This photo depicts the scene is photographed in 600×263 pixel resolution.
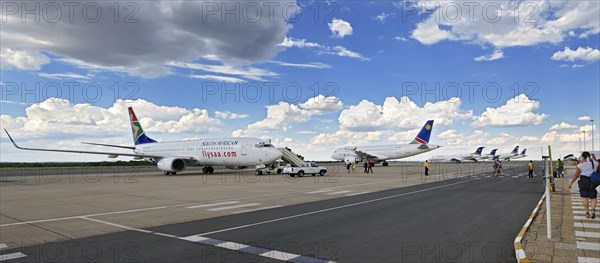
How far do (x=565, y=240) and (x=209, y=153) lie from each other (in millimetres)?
37128

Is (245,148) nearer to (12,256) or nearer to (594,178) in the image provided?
(594,178)

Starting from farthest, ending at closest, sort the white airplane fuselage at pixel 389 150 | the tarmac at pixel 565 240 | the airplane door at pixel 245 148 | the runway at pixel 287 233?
the white airplane fuselage at pixel 389 150 → the airplane door at pixel 245 148 → the runway at pixel 287 233 → the tarmac at pixel 565 240

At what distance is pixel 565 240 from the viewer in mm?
8008

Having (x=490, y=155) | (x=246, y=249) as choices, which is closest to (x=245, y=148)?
(x=246, y=249)

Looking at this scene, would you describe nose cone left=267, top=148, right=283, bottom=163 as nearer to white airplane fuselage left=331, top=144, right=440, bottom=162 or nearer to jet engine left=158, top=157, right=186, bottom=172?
jet engine left=158, top=157, right=186, bottom=172

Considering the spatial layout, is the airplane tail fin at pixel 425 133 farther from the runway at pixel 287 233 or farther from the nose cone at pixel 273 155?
the runway at pixel 287 233

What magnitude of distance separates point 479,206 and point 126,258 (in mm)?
11963

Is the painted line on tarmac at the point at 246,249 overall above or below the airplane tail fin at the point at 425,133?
below

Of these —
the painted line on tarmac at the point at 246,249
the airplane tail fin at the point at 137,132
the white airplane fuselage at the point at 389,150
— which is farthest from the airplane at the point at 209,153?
the white airplane fuselage at the point at 389,150

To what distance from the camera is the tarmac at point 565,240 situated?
6.69 metres

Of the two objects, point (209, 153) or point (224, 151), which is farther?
point (209, 153)

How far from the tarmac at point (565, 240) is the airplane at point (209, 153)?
28602 mm

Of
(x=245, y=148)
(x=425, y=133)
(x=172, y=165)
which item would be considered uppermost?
(x=425, y=133)

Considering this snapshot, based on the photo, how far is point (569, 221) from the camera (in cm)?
1041
